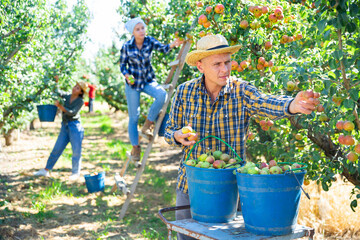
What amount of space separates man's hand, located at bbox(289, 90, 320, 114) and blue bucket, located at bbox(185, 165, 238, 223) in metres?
0.48

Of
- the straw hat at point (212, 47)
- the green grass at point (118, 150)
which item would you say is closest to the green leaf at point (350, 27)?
the straw hat at point (212, 47)

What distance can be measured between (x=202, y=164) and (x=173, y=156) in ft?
23.5

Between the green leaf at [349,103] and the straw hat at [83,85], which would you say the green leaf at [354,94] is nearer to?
the green leaf at [349,103]

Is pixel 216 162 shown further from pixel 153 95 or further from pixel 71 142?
pixel 71 142

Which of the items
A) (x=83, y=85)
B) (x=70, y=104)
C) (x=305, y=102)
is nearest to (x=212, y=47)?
(x=305, y=102)

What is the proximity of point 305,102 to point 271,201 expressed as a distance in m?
0.53

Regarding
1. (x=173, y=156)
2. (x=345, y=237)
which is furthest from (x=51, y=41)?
(x=345, y=237)

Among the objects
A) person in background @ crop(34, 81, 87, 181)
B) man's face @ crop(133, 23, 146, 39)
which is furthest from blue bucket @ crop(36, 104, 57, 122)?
man's face @ crop(133, 23, 146, 39)

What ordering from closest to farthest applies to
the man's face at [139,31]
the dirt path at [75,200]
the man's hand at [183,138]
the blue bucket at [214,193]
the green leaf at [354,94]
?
the green leaf at [354,94] → the blue bucket at [214,193] → the man's hand at [183,138] → the dirt path at [75,200] → the man's face at [139,31]

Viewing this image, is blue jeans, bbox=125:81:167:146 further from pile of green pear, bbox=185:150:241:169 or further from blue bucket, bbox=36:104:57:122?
pile of green pear, bbox=185:150:241:169

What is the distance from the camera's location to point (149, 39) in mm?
4895

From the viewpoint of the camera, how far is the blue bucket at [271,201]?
1.79m

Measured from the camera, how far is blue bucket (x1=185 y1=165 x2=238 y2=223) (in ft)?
6.64

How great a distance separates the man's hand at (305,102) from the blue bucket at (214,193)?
18.8 inches
